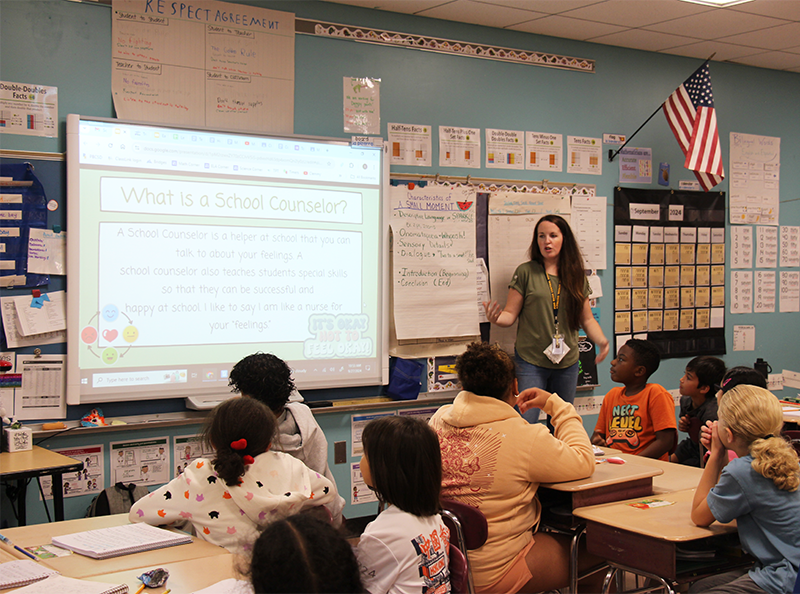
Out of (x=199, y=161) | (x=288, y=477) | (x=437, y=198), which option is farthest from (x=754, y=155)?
(x=288, y=477)

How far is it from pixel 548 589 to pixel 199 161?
8.53 feet

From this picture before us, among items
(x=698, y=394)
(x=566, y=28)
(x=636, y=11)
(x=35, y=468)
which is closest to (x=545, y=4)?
(x=566, y=28)

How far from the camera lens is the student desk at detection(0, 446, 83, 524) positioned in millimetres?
2652

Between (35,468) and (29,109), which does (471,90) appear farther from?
(35,468)

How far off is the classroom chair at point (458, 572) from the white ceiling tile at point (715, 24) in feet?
12.6

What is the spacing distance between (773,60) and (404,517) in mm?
5155

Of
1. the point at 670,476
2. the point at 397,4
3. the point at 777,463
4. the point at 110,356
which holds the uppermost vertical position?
the point at 397,4

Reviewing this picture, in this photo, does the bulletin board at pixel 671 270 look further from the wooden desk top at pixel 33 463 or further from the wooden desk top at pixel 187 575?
the wooden desk top at pixel 187 575

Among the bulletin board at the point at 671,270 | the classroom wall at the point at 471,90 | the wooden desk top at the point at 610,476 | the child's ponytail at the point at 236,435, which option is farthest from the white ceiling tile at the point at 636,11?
the child's ponytail at the point at 236,435

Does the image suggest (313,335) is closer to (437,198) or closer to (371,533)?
(437,198)

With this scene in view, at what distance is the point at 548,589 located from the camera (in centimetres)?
243

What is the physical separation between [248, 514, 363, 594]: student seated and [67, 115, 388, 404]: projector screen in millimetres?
2543

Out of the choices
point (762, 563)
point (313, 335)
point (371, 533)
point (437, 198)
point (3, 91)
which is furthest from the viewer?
point (437, 198)

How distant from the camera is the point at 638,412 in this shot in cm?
335
